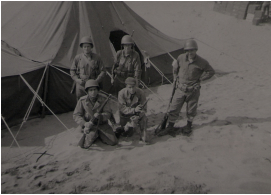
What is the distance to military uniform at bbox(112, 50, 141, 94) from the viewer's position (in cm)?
492

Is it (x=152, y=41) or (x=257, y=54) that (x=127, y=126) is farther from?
(x=257, y=54)

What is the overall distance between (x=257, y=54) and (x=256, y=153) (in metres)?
7.98

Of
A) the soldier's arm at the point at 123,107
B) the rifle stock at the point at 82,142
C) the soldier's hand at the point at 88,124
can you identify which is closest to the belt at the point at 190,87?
the soldier's arm at the point at 123,107

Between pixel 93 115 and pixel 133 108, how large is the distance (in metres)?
0.66

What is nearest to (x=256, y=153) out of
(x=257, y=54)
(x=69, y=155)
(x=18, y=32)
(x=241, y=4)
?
(x=69, y=155)

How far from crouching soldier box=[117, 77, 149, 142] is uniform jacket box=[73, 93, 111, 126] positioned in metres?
0.28

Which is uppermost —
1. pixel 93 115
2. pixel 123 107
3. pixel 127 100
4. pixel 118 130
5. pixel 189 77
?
pixel 189 77

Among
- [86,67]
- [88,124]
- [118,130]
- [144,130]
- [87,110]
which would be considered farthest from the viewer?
[86,67]

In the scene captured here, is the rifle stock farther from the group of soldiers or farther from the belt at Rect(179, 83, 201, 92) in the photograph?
the belt at Rect(179, 83, 201, 92)

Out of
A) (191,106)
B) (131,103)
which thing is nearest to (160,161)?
(131,103)

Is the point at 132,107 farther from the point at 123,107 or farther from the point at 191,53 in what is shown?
the point at 191,53

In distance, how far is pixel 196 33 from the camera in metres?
14.7

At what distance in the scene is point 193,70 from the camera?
13.6 feet

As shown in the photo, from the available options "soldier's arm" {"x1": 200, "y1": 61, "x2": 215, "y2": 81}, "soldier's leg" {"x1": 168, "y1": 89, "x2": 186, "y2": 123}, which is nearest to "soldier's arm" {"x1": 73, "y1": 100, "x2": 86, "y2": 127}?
"soldier's leg" {"x1": 168, "y1": 89, "x2": 186, "y2": 123}
